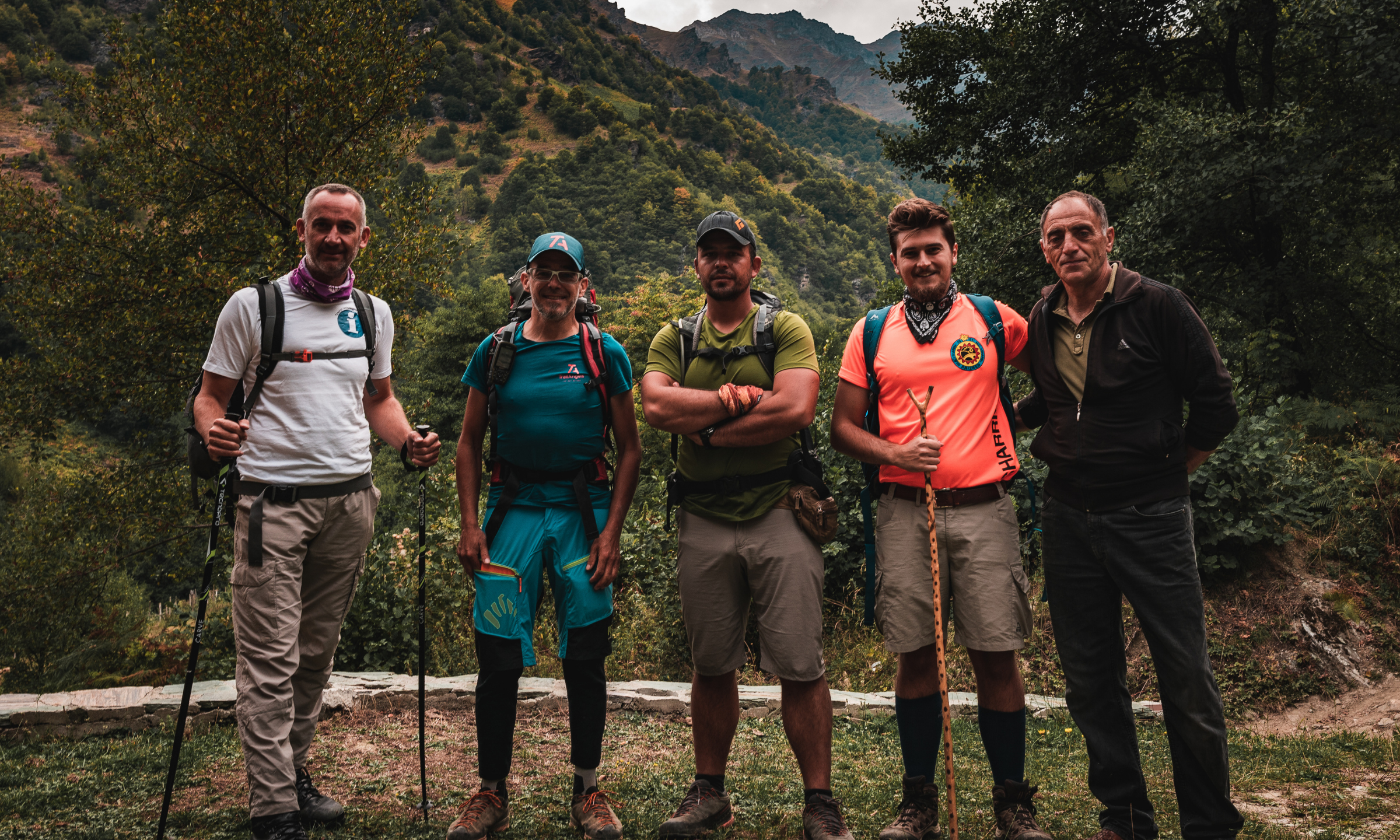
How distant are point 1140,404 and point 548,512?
227 cm

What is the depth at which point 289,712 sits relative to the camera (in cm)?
295

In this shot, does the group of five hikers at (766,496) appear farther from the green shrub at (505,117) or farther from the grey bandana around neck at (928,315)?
the green shrub at (505,117)

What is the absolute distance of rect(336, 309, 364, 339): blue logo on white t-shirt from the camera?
128 inches

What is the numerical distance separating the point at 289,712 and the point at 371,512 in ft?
2.67

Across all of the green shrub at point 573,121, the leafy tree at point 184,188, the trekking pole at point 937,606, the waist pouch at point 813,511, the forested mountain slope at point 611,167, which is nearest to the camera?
the trekking pole at point 937,606

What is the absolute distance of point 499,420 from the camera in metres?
3.17

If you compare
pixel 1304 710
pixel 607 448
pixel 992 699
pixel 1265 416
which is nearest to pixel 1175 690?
pixel 992 699

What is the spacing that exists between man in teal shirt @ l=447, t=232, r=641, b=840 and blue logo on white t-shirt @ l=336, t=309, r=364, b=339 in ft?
1.66

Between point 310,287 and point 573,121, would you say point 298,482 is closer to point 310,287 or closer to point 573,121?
point 310,287

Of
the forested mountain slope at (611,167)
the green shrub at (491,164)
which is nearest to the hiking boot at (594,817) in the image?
the forested mountain slope at (611,167)

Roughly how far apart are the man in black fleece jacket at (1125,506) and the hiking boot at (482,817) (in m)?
2.26

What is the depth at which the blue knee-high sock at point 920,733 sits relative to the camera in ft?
9.85

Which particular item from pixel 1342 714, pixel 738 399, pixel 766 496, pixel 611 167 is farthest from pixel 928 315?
pixel 611 167

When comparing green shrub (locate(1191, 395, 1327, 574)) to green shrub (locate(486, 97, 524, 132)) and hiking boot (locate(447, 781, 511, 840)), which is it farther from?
green shrub (locate(486, 97, 524, 132))
